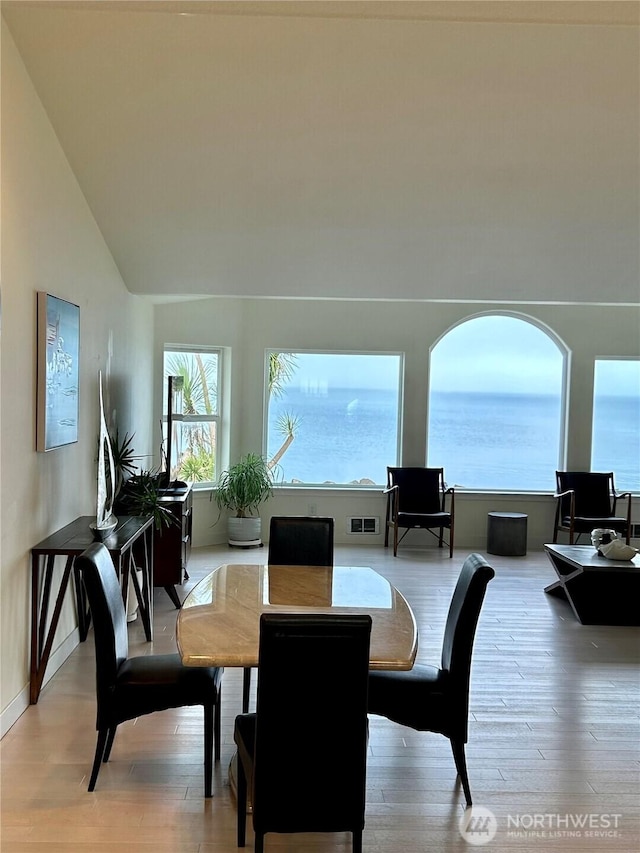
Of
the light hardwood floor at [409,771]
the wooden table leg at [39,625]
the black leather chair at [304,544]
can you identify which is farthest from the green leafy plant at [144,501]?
the black leather chair at [304,544]

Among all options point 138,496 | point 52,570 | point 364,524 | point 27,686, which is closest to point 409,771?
point 27,686

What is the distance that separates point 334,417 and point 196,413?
1.50 m

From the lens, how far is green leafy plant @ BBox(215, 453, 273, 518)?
7.36 m

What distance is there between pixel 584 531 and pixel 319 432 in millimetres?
2878

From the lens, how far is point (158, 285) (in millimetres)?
5707

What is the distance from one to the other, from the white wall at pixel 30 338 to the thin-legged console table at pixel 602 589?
343 cm

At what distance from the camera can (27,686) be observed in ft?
11.8

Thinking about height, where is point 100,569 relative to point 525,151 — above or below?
below

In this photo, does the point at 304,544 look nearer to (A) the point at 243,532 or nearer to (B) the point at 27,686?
(B) the point at 27,686

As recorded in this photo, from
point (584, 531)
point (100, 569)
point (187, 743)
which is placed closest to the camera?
point (100, 569)

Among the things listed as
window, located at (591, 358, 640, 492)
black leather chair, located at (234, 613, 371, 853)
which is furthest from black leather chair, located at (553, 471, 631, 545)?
black leather chair, located at (234, 613, 371, 853)

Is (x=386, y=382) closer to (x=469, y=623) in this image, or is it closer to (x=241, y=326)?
(x=241, y=326)

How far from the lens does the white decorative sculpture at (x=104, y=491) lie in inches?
155

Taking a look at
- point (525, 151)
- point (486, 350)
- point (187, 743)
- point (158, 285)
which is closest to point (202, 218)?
point (158, 285)
